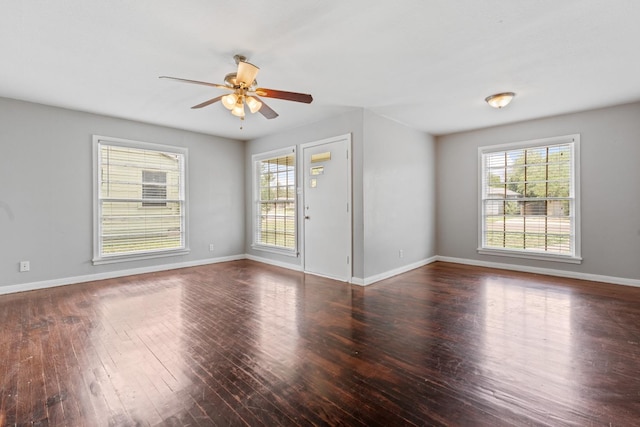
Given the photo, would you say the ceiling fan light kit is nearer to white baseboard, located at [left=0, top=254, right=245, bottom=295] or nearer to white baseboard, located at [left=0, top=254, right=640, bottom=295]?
white baseboard, located at [left=0, top=254, right=640, bottom=295]

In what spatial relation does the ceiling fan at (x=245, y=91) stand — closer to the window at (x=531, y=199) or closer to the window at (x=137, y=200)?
the window at (x=137, y=200)

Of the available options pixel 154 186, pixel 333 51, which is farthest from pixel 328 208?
pixel 154 186

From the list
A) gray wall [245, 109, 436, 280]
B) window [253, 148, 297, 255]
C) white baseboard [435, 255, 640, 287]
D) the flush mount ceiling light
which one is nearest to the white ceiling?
the flush mount ceiling light

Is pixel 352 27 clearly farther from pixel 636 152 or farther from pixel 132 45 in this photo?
pixel 636 152

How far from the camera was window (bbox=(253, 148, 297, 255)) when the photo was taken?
5465mm

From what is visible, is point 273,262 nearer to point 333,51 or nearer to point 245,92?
point 245,92

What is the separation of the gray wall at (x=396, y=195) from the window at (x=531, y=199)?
0.95 metres

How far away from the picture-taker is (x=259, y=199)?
20.3 feet

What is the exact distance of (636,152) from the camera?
4074mm

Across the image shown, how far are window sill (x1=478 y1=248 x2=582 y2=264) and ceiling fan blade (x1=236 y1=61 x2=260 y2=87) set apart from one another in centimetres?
494

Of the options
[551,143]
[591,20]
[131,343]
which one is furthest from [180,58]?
[551,143]

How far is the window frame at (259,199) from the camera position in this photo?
17.4 ft

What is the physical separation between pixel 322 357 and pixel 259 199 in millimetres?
4359

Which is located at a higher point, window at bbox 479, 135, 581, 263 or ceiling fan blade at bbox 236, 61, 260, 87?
ceiling fan blade at bbox 236, 61, 260, 87
